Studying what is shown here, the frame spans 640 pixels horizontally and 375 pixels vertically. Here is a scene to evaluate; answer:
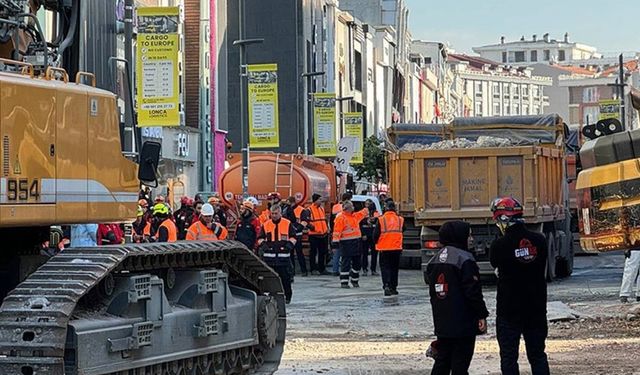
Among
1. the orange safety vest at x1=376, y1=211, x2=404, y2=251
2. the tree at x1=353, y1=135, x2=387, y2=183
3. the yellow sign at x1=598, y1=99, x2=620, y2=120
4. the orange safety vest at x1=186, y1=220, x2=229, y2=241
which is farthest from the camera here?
the tree at x1=353, y1=135, x2=387, y2=183

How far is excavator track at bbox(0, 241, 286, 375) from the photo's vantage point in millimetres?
9828

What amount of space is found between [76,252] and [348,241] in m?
16.9

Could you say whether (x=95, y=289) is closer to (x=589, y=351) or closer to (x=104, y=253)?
(x=104, y=253)

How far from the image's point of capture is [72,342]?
1019cm

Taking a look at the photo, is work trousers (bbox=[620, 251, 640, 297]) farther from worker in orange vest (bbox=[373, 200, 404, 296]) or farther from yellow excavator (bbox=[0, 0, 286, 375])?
yellow excavator (bbox=[0, 0, 286, 375])

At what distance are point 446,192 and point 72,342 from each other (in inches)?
691

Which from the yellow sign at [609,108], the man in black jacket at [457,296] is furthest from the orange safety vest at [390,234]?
the yellow sign at [609,108]

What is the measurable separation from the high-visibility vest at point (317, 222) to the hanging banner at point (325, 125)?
53.3 ft

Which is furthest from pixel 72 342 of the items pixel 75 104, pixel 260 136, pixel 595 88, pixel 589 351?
pixel 595 88

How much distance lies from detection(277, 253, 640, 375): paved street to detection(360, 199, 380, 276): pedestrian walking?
262 cm

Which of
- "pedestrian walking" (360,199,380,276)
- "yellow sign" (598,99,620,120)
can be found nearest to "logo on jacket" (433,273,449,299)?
"pedestrian walking" (360,199,380,276)

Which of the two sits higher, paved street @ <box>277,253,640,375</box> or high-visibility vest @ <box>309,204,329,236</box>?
high-visibility vest @ <box>309,204,329,236</box>

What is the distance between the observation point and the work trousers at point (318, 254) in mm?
33106

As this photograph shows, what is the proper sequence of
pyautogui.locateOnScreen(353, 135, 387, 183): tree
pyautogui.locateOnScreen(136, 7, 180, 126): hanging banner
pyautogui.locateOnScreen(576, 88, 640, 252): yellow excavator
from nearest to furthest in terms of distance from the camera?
1. pyautogui.locateOnScreen(576, 88, 640, 252): yellow excavator
2. pyautogui.locateOnScreen(136, 7, 180, 126): hanging banner
3. pyautogui.locateOnScreen(353, 135, 387, 183): tree
